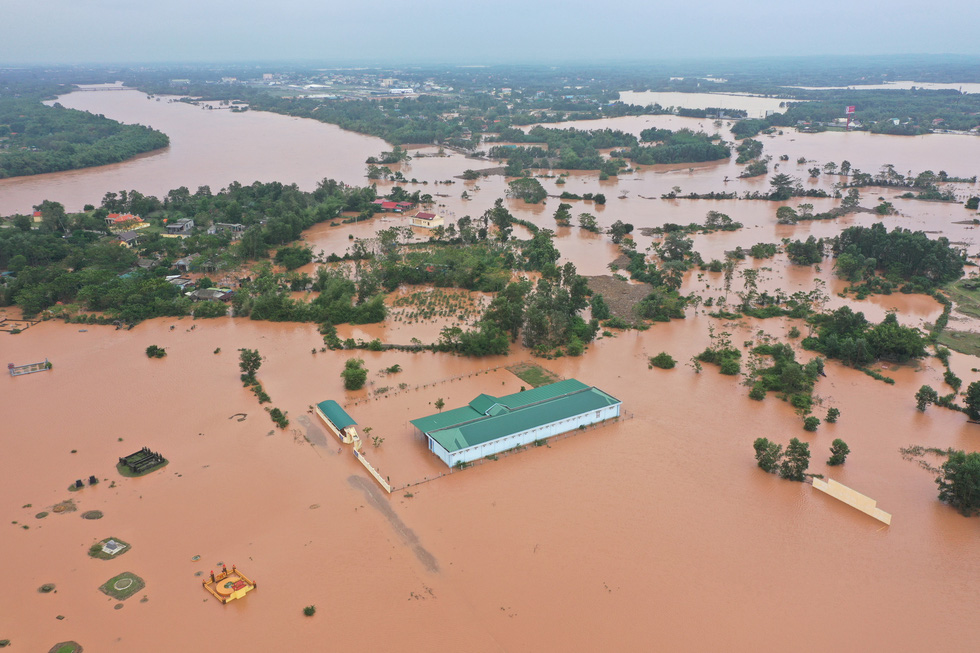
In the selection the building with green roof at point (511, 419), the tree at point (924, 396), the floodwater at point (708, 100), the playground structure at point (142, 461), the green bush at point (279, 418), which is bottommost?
the playground structure at point (142, 461)

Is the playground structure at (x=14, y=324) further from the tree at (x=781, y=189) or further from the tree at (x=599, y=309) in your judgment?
the tree at (x=781, y=189)

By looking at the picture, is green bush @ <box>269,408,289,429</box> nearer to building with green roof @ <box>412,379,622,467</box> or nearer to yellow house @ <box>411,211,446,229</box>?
building with green roof @ <box>412,379,622,467</box>

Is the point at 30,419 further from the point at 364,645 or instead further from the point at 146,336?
the point at 364,645

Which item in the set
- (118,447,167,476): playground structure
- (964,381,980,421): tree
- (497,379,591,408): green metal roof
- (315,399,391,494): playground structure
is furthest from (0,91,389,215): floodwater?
(964,381,980,421): tree

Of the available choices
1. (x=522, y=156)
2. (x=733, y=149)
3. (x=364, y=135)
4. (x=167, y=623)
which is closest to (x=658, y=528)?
(x=167, y=623)

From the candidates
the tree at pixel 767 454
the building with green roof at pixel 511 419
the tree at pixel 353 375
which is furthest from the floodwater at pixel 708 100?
the tree at pixel 353 375

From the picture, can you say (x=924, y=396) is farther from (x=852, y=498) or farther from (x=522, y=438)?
(x=522, y=438)
